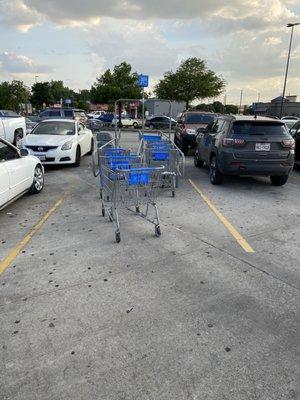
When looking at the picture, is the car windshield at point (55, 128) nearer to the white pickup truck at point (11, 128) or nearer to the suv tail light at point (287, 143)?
the white pickup truck at point (11, 128)

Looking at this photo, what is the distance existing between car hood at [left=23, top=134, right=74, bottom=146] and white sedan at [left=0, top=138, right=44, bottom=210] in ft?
10.2

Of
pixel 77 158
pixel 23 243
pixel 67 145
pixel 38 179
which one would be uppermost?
pixel 67 145

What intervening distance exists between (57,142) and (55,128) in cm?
132

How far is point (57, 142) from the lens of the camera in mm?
11500

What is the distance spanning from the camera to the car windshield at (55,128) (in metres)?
12.4

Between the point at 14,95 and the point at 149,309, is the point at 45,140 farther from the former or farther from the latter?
the point at 14,95

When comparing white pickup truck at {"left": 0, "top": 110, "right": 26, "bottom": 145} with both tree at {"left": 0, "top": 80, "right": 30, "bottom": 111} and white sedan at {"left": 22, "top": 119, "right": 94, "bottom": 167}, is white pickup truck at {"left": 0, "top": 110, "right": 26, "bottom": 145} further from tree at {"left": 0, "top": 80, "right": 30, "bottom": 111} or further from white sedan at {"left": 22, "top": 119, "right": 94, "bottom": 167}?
tree at {"left": 0, "top": 80, "right": 30, "bottom": 111}

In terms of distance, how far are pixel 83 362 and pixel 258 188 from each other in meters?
7.34

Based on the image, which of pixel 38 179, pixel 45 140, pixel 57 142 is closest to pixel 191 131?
pixel 57 142

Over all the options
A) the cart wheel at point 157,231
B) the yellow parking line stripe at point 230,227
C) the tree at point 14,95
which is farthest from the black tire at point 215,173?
the tree at point 14,95

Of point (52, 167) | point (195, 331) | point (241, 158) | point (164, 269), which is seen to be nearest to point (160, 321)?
point (195, 331)

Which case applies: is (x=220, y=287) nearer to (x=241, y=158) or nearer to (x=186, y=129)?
(x=241, y=158)

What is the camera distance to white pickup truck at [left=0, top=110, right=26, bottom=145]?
14828 millimetres

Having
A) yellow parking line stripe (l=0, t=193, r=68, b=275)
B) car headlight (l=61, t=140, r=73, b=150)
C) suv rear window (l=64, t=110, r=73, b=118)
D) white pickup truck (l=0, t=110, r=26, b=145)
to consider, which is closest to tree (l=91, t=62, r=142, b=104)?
suv rear window (l=64, t=110, r=73, b=118)
